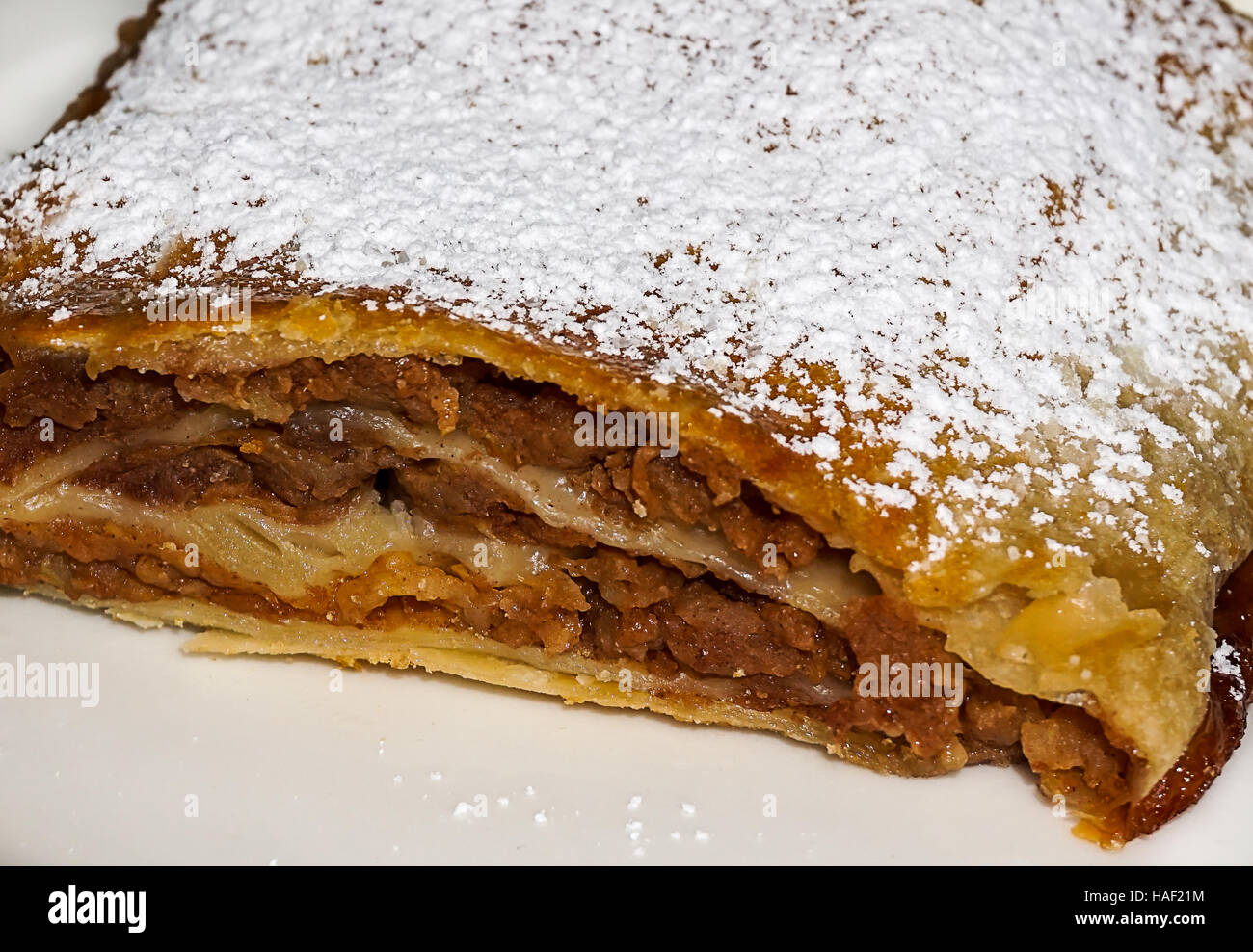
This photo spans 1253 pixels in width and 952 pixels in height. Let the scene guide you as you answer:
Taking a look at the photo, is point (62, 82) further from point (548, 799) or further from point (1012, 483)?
point (1012, 483)

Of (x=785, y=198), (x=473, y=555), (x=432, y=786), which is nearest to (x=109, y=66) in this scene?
(x=473, y=555)

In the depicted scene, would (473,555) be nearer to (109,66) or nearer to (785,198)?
(785,198)

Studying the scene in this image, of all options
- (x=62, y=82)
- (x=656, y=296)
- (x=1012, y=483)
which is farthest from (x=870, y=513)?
(x=62, y=82)

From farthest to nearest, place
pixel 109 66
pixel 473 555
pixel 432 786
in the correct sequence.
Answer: pixel 109 66
pixel 473 555
pixel 432 786

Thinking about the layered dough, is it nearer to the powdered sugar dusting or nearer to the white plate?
→ the white plate

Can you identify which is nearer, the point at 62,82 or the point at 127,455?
the point at 127,455

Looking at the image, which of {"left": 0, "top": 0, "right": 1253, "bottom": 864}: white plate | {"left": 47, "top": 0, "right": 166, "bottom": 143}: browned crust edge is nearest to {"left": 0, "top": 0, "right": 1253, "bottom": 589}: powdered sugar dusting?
{"left": 47, "top": 0, "right": 166, "bottom": 143}: browned crust edge
